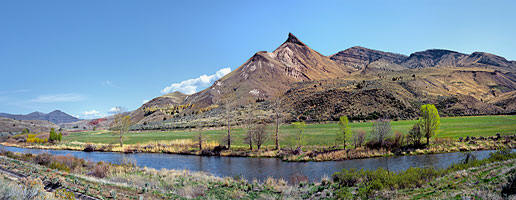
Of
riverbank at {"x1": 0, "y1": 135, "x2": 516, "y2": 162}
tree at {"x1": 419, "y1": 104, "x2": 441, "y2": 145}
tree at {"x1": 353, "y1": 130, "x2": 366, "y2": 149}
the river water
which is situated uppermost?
tree at {"x1": 419, "y1": 104, "x2": 441, "y2": 145}

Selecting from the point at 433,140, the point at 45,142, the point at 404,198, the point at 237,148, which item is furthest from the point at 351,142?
the point at 45,142

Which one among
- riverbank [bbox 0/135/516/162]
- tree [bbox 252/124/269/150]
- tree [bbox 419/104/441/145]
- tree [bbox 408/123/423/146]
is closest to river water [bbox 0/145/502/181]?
riverbank [bbox 0/135/516/162]

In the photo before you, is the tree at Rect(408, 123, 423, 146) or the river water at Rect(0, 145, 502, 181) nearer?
the river water at Rect(0, 145, 502, 181)

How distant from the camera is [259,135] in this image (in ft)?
151

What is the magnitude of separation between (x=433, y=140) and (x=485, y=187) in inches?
1438

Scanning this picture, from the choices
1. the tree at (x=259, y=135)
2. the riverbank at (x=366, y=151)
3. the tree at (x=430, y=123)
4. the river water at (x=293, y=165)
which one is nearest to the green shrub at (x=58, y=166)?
the river water at (x=293, y=165)

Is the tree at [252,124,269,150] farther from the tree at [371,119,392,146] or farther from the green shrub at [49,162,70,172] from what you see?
the green shrub at [49,162,70,172]

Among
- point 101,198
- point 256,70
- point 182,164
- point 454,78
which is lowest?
point 182,164

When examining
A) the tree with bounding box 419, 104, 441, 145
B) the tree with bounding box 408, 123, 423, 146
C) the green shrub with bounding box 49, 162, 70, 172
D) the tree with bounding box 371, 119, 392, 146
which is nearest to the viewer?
the green shrub with bounding box 49, 162, 70, 172

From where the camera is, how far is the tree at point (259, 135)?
46.1 meters

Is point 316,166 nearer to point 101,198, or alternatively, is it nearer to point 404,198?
point 404,198

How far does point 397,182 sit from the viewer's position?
15695mm

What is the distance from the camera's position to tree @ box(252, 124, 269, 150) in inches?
1813

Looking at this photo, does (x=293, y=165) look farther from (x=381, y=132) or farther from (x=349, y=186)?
(x=349, y=186)
